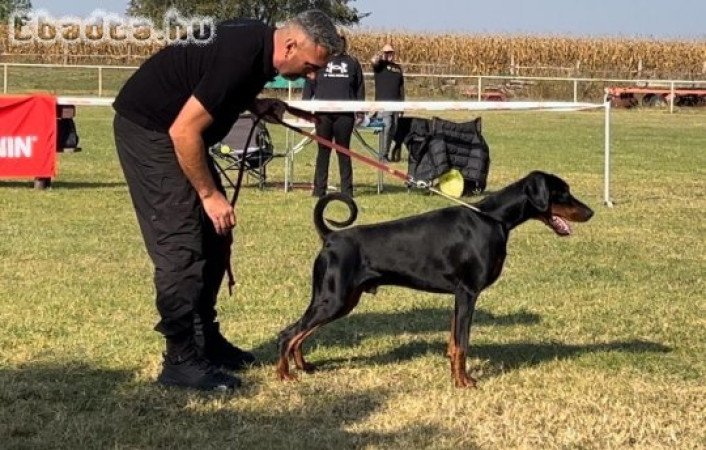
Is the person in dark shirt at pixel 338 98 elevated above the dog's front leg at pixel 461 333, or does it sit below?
above

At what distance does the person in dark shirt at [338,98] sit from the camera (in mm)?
12250

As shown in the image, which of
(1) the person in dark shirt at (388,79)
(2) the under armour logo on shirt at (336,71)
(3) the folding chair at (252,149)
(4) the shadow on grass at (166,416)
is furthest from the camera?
(1) the person in dark shirt at (388,79)

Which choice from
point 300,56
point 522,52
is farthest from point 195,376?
point 522,52

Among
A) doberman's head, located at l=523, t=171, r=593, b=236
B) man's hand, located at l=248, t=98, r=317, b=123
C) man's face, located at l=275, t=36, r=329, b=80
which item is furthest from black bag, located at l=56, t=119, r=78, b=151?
man's face, located at l=275, t=36, r=329, b=80

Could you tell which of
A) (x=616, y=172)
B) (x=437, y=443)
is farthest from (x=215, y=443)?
(x=616, y=172)

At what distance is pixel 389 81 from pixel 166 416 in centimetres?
1210

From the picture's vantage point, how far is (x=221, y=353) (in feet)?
17.8

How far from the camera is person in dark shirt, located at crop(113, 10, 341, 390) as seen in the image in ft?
14.8

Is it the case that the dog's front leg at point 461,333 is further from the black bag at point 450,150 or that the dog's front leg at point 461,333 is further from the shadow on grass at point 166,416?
the black bag at point 450,150

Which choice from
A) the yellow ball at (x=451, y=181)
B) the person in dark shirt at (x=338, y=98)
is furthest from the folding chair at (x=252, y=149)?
the yellow ball at (x=451, y=181)

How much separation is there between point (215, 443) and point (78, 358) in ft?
4.98

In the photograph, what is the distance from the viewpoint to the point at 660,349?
5.92 metres

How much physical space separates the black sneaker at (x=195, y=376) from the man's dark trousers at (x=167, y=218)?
15 centimetres

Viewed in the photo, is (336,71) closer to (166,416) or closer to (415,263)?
(415,263)
